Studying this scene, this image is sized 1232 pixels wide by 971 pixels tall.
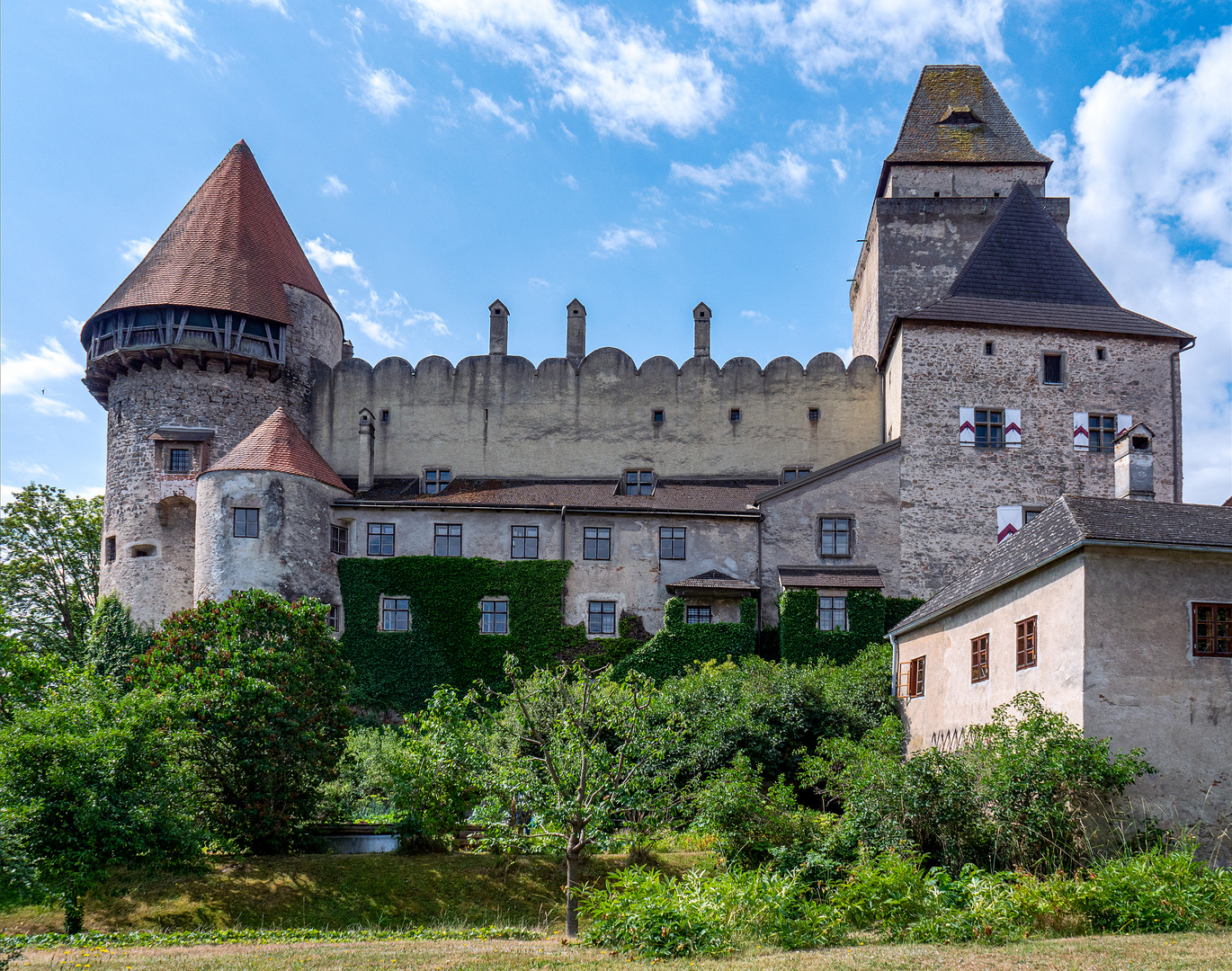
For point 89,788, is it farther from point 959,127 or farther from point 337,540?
point 959,127

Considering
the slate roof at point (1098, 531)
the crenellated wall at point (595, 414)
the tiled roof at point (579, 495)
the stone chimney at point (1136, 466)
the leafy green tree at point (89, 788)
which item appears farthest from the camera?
the crenellated wall at point (595, 414)

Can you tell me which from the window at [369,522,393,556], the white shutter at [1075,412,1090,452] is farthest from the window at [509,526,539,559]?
the white shutter at [1075,412,1090,452]

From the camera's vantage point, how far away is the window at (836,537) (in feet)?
102

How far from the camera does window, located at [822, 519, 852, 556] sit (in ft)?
102

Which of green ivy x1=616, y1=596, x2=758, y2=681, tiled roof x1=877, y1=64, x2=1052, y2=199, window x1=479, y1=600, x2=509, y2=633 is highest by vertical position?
tiled roof x1=877, y1=64, x2=1052, y2=199

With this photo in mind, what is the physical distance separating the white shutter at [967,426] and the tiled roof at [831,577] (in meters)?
4.65

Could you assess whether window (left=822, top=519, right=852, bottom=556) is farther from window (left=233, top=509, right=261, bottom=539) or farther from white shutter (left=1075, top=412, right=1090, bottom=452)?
window (left=233, top=509, right=261, bottom=539)

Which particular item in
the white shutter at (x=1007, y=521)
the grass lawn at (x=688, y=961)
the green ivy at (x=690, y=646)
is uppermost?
the white shutter at (x=1007, y=521)

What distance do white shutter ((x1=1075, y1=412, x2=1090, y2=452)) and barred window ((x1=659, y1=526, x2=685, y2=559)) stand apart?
11.5 metres

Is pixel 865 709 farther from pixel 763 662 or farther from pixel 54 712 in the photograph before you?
pixel 54 712

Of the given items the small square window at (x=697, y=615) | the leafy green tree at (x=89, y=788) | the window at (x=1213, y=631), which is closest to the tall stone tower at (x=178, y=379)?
the small square window at (x=697, y=615)

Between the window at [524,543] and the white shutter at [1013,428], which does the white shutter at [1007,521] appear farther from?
the window at [524,543]

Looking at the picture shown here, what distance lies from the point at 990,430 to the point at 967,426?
71cm

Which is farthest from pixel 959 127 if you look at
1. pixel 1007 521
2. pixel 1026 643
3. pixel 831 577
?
pixel 1026 643
